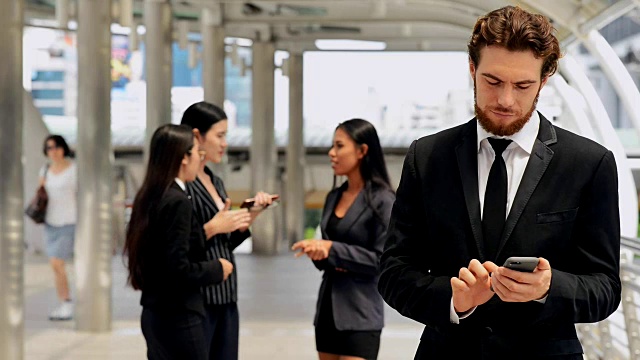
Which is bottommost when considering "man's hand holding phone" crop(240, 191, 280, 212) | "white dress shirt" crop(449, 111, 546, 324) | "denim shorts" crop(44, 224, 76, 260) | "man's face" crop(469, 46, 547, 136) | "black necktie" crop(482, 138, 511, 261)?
"denim shorts" crop(44, 224, 76, 260)

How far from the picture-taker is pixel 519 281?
2477 mm

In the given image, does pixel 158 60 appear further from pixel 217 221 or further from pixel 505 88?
pixel 505 88

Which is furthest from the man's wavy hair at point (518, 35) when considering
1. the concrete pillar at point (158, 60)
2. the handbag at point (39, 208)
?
the concrete pillar at point (158, 60)

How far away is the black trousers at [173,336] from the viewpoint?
513 centimetres

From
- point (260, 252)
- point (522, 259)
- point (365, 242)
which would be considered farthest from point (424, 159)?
point (260, 252)

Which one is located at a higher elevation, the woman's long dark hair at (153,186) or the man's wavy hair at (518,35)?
the man's wavy hair at (518,35)

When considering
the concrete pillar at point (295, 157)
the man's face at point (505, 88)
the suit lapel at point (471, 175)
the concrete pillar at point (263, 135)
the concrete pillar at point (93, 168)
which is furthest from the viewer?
the concrete pillar at point (295, 157)

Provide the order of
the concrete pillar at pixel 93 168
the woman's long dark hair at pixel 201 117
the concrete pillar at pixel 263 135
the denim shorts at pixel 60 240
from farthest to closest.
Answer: the concrete pillar at pixel 263 135
the denim shorts at pixel 60 240
the concrete pillar at pixel 93 168
the woman's long dark hair at pixel 201 117

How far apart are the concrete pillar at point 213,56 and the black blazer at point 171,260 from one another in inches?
542

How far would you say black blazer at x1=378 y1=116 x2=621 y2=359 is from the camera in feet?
8.77

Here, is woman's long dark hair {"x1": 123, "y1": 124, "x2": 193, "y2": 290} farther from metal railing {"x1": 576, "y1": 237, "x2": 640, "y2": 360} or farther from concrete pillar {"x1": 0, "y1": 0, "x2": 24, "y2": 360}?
concrete pillar {"x1": 0, "y1": 0, "x2": 24, "y2": 360}

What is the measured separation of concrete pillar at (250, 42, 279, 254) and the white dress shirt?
19543 millimetres

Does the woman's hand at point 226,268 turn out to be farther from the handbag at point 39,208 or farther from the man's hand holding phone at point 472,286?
the handbag at point 39,208

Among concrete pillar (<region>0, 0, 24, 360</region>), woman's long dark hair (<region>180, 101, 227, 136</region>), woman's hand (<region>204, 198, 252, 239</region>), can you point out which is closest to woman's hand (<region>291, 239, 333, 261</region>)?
woman's hand (<region>204, 198, 252, 239</region>)
